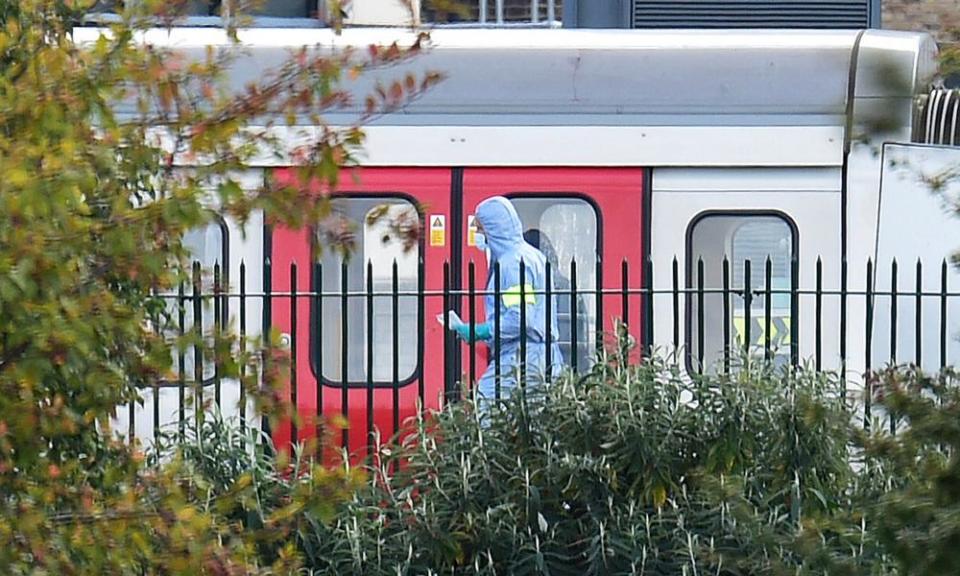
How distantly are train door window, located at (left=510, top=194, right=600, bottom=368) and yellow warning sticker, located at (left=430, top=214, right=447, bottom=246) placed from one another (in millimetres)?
355

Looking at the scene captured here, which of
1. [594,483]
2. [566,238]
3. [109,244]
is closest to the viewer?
[109,244]

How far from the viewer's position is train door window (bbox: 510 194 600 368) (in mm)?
8070

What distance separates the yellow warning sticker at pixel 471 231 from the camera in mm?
7980

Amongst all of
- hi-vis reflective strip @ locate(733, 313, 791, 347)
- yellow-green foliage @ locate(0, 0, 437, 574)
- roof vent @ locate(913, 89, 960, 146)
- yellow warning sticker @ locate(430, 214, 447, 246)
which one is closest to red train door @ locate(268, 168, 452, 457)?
yellow warning sticker @ locate(430, 214, 447, 246)

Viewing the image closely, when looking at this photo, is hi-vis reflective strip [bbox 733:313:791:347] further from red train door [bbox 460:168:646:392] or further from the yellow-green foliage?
the yellow-green foliage

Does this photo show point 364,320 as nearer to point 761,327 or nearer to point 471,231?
point 471,231

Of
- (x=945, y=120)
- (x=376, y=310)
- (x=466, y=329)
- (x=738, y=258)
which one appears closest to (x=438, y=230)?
(x=376, y=310)

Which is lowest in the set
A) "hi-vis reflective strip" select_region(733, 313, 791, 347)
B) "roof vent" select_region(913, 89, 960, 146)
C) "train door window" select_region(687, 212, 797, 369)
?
"hi-vis reflective strip" select_region(733, 313, 791, 347)

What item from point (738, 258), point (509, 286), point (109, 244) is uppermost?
point (109, 244)

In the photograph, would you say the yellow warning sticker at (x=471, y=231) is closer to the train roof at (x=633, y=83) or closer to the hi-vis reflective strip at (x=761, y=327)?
the train roof at (x=633, y=83)

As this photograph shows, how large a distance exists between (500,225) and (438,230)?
1.92 ft

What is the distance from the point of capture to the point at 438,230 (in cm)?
805

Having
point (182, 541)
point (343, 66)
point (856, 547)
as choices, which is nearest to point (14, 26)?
point (343, 66)

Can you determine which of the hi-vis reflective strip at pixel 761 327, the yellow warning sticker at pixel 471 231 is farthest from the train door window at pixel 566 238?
the hi-vis reflective strip at pixel 761 327
